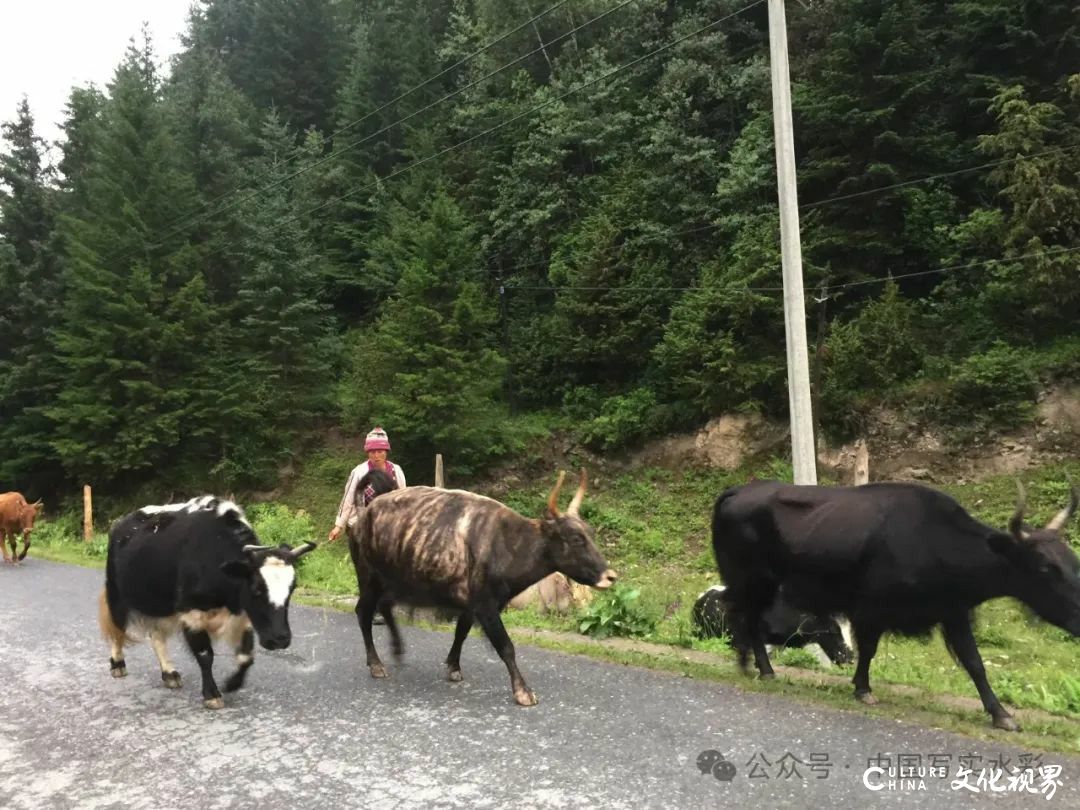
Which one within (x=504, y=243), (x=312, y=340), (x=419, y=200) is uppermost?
(x=419, y=200)

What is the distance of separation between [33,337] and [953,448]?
3146cm

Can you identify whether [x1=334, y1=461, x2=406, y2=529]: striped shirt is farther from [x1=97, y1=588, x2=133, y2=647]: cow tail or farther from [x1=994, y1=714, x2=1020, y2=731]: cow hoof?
[x1=994, y1=714, x2=1020, y2=731]: cow hoof

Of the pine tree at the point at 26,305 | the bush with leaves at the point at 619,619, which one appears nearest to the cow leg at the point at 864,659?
the bush with leaves at the point at 619,619

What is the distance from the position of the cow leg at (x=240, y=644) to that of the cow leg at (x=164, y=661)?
65 centimetres

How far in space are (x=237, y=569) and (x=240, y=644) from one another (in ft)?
2.21

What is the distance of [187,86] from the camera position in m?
40.2

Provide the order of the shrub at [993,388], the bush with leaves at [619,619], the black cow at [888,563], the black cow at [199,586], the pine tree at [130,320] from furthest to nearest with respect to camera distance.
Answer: the pine tree at [130,320]
the shrub at [993,388]
the bush with leaves at [619,619]
the black cow at [199,586]
the black cow at [888,563]

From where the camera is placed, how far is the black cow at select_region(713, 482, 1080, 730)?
491 centimetres

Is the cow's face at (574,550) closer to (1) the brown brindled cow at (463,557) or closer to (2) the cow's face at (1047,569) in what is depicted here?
(1) the brown brindled cow at (463,557)

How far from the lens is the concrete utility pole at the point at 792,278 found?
7.85 m

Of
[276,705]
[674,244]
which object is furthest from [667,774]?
[674,244]

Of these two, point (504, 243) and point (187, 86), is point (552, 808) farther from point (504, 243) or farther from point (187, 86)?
point (187, 86)

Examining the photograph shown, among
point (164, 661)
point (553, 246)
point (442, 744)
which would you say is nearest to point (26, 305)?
point (553, 246)

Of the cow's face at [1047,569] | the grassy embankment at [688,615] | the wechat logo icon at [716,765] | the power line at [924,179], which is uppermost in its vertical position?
the power line at [924,179]
